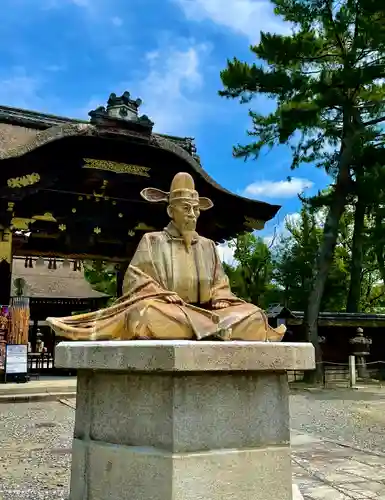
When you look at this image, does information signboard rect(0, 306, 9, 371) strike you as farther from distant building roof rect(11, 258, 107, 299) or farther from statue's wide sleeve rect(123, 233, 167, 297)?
statue's wide sleeve rect(123, 233, 167, 297)

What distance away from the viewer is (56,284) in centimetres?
2403

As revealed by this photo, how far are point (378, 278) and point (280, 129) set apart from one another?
18569mm

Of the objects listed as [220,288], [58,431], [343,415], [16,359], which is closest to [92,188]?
[16,359]

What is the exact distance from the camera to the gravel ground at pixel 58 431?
5191 millimetres

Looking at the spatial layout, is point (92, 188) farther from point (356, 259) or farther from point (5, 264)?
point (356, 259)

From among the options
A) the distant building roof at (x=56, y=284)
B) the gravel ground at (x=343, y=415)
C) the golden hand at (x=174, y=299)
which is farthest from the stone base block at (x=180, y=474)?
the distant building roof at (x=56, y=284)

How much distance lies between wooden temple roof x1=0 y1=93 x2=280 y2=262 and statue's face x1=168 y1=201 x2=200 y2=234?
9309 mm

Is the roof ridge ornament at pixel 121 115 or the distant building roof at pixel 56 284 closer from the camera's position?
the roof ridge ornament at pixel 121 115

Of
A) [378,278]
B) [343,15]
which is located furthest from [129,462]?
[378,278]

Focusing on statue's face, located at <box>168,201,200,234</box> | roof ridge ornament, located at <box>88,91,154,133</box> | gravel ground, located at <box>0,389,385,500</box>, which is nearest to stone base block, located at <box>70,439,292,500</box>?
gravel ground, located at <box>0,389,385,500</box>

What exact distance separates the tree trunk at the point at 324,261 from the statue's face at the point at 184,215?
12126 millimetres

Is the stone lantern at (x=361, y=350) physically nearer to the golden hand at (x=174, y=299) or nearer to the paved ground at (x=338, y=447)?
the paved ground at (x=338, y=447)

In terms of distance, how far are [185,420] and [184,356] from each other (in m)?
0.39

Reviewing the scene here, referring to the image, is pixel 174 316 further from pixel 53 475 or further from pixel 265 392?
pixel 53 475
